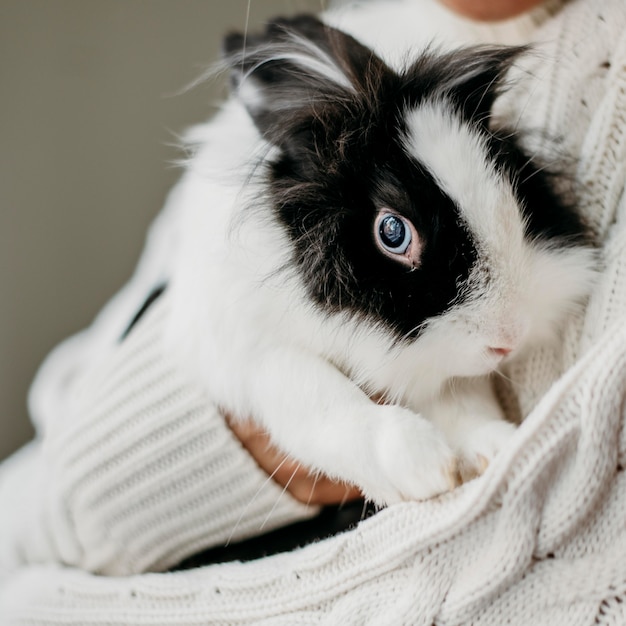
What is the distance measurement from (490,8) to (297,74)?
29cm

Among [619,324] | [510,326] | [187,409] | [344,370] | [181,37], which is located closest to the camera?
[619,324]

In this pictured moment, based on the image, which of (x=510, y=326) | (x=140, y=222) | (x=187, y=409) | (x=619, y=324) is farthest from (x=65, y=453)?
(x=140, y=222)

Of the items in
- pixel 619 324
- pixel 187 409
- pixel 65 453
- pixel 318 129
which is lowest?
pixel 65 453

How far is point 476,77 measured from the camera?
2.32ft

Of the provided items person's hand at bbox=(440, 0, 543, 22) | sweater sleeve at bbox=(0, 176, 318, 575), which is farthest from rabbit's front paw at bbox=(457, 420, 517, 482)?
person's hand at bbox=(440, 0, 543, 22)

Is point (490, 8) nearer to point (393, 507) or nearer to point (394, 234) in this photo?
point (394, 234)

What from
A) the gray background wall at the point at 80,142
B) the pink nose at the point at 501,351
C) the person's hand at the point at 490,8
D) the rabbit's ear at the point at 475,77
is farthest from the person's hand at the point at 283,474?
the gray background wall at the point at 80,142

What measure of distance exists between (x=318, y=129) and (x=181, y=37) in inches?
45.3

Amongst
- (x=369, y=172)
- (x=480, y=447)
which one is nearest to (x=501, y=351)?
(x=480, y=447)

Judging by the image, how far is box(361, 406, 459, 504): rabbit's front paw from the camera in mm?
647

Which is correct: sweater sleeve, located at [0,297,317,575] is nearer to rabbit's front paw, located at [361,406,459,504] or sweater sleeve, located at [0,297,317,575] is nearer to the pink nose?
rabbit's front paw, located at [361,406,459,504]

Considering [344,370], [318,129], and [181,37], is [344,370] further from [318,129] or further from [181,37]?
[181,37]

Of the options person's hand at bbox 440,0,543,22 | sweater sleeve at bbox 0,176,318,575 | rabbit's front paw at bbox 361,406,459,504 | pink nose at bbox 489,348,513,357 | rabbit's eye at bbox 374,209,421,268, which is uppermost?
person's hand at bbox 440,0,543,22

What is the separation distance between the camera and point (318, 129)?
0.71m
